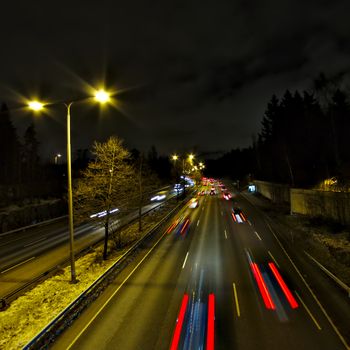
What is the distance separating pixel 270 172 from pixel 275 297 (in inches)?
2217

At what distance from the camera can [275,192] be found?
5166cm

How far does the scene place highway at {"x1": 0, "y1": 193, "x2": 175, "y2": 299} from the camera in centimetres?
1769

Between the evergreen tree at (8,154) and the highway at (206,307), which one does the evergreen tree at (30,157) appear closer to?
the evergreen tree at (8,154)

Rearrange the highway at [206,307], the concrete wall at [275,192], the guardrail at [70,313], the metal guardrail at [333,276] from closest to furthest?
the guardrail at [70,313] < the highway at [206,307] < the metal guardrail at [333,276] < the concrete wall at [275,192]

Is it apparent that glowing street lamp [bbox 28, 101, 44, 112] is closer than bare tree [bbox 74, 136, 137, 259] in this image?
Yes

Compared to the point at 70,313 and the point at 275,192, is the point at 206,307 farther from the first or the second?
the point at 275,192

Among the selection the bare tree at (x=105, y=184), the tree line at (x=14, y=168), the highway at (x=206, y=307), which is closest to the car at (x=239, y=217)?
the highway at (x=206, y=307)

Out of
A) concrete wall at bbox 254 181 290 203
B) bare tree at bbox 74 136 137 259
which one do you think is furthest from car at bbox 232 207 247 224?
bare tree at bbox 74 136 137 259

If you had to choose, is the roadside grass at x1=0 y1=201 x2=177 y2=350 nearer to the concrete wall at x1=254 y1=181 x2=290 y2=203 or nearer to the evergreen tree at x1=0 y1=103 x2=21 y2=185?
the concrete wall at x1=254 y1=181 x2=290 y2=203

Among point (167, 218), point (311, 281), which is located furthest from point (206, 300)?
point (167, 218)

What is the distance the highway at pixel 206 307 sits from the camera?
9516 mm

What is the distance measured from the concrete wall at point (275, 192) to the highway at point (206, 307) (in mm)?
26478

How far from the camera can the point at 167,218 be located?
3666cm

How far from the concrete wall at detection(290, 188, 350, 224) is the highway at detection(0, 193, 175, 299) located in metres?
20.5
